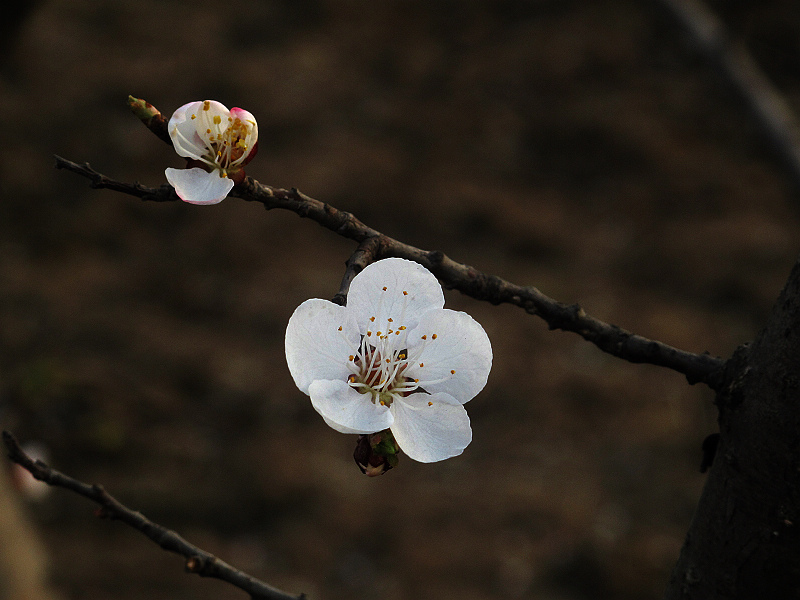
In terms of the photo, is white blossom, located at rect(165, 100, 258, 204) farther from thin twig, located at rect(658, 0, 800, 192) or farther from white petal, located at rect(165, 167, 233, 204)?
thin twig, located at rect(658, 0, 800, 192)

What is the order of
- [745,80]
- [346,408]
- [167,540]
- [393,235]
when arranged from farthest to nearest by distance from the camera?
[393,235] < [745,80] < [167,540] < [346,408]

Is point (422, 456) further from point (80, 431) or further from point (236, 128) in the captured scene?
point (80, 431)

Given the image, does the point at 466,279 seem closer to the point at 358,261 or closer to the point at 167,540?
the point at 358,261

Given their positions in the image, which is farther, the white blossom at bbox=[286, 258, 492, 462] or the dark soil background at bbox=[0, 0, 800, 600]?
the dark soil background at bbox=[0, 0, 800, 600]

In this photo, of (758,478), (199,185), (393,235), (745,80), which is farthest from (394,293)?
(393,235)

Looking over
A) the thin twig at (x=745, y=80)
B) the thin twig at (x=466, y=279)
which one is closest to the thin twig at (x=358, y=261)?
the thin twig at (x=466, y=279)

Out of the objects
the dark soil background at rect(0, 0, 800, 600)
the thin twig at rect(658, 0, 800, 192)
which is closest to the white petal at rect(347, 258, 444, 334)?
the dark soil background at rect(0, 0, 800, 600)

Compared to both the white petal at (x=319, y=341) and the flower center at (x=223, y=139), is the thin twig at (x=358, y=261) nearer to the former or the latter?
the white petal at (x=319, y=341)
